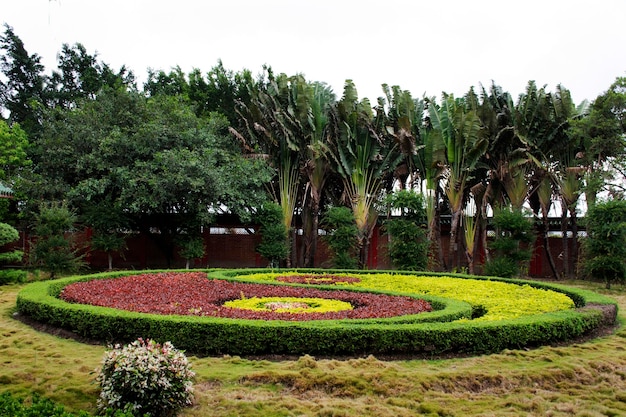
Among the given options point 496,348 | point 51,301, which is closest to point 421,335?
point 496,348

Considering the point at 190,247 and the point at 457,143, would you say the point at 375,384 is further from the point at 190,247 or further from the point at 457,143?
the point at 190,247

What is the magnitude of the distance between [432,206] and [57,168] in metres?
13.9

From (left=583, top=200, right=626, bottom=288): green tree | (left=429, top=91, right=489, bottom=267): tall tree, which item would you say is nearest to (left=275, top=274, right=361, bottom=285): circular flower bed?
(left=429, top=91, right=489, bottom=267): tall tree

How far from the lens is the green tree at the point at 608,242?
15.7 m

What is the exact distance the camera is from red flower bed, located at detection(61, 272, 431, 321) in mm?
8266

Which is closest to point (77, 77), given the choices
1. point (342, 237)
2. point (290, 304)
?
point (342, 237)

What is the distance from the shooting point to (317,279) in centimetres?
1391

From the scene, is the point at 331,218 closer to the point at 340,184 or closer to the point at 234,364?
the point at 340,184

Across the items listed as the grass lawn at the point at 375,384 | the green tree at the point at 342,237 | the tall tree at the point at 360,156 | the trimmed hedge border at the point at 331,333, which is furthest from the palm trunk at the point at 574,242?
the grass lawn at the point at 375,384

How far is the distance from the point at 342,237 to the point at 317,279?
16.1 feet

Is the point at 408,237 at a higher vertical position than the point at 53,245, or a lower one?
higher

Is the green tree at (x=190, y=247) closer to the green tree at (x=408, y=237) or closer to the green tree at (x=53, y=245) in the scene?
the green tree at (x=53, y=245)

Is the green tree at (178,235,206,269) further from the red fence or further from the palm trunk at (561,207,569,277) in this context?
the palm trunk at (561,207,569,277)

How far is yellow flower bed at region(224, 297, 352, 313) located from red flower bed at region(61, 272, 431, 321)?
0.27 m
